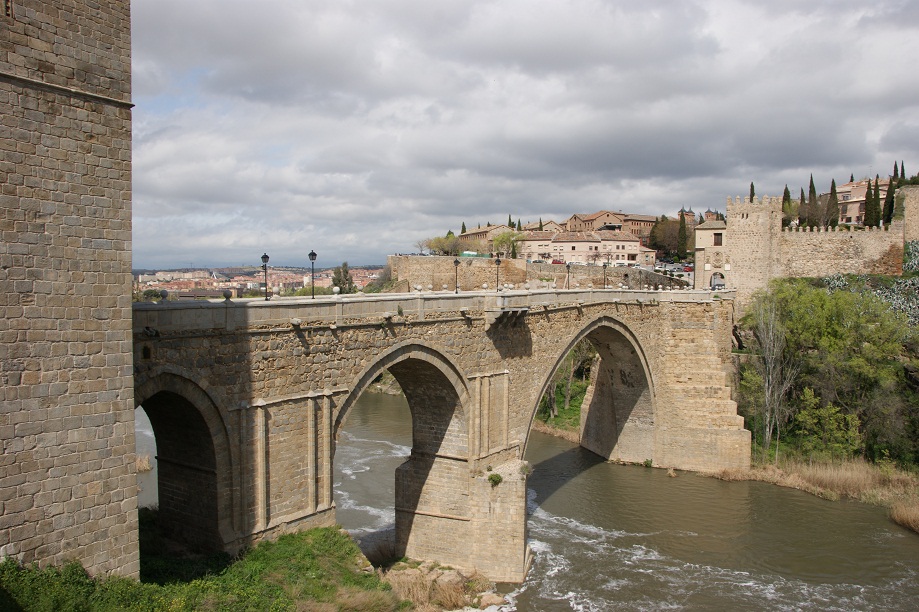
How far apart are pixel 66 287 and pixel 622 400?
21134 mm

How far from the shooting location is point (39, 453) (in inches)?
289

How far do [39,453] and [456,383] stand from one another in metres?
9.09

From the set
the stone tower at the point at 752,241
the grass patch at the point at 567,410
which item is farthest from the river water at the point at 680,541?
the stone tower at the point at 752,241

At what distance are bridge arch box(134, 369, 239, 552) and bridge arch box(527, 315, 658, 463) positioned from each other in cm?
1506

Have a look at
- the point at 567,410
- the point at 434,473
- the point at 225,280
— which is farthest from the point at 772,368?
the point at 225,280

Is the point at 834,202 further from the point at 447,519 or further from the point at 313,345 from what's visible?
the point at 313,345

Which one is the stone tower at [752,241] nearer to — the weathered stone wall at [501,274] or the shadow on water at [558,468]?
the weathered stone wall at [501,274]

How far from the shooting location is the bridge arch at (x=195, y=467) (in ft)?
33.8

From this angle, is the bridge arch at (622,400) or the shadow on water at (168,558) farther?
the bridge arch at (622,400)

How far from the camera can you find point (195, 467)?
35.2ft

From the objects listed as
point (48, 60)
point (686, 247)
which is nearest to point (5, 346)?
point (48, 60)

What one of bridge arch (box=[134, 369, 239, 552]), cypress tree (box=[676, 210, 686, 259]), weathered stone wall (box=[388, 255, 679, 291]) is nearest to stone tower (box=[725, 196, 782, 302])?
weathered stone wall (box=[388, 255, 679, 291])

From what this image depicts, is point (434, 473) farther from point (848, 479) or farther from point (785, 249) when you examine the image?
point (785, 249)

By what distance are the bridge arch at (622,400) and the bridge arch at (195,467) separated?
49.4 ft
